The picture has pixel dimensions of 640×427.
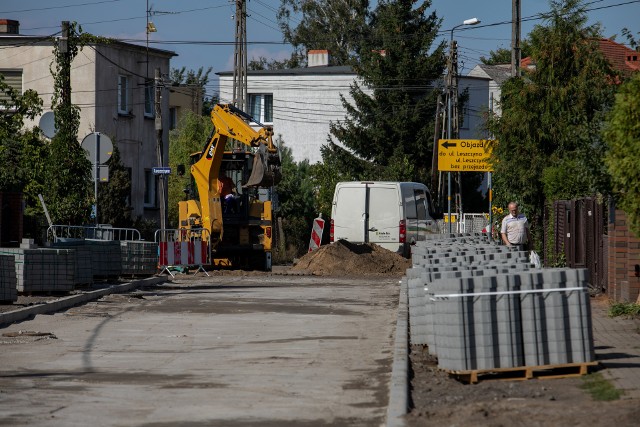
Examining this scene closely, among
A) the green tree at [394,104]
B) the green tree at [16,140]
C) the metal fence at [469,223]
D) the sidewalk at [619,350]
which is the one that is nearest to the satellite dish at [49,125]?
the green tree at [16,140]

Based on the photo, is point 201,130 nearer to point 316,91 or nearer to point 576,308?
point 316,91

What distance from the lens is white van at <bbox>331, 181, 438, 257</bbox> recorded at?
34.5 m

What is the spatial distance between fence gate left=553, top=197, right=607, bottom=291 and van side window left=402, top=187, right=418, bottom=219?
A: 920 cm

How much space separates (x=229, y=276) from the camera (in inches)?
1232

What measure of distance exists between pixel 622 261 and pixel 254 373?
8700mm

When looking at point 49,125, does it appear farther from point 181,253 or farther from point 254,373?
point 254,373

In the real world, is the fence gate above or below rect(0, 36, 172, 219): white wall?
below

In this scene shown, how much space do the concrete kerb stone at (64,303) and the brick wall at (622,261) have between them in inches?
332

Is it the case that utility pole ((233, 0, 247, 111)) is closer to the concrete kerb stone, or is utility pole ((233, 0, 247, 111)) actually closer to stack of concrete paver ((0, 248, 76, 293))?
the concrete kerb stone

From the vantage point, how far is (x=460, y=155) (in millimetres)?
39031

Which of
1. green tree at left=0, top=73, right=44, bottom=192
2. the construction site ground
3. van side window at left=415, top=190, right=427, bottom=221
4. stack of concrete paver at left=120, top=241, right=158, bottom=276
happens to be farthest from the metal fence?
the construction site ground

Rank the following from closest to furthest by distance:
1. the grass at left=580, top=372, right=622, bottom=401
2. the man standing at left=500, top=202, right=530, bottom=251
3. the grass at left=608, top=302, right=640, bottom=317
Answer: the grass at left=580, top=372, right=622, bottom=401, the grass at left=608, top=302, right=640, bottom=317, the man standing at left=500, top=202, right=530, bottom=251

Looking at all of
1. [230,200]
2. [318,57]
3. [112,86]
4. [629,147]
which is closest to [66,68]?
[230,200]

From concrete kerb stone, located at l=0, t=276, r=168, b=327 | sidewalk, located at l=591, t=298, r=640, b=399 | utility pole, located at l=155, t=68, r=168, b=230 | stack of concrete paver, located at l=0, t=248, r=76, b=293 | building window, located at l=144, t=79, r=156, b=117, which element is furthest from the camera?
building window, located at l=144, t=79, r=156, b=117
